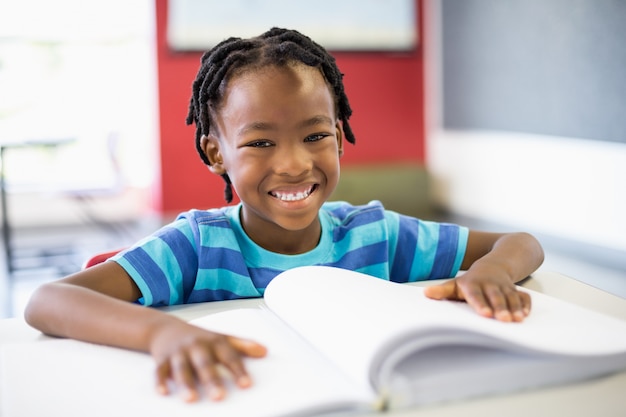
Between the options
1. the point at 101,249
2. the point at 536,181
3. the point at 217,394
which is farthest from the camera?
the point at 101,249

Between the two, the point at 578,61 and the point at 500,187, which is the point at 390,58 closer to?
the point at 500,187

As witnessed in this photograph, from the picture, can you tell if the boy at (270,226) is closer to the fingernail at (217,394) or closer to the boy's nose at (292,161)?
the boy's nose at (292,161)

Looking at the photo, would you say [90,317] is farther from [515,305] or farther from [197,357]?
[515,305]

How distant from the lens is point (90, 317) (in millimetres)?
798

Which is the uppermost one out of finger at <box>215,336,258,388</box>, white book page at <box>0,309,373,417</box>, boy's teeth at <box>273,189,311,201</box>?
boy's teeth at <box>273,189,311,201</box>

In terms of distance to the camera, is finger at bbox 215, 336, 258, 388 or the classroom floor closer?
finger at bbox 215, 336, 258, 388

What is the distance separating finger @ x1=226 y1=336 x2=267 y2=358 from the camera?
68cm

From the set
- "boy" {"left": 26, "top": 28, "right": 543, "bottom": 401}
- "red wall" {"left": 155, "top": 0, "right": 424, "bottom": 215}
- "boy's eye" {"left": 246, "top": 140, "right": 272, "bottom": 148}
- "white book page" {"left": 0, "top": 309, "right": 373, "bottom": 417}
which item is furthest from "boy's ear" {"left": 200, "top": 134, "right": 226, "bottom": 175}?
"red wall" {"left": 155, "top": 0, "right": 424, "bottom": 215}

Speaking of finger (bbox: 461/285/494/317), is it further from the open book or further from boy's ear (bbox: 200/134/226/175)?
boy's ear (bbox: 200/134/226/175)

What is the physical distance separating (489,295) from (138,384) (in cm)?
36

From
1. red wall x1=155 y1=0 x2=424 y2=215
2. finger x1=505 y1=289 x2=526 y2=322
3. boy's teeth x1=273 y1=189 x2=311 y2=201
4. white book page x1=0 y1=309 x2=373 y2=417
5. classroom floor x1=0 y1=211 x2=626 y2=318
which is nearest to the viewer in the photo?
white book page x1=0 y1=309 x2=373 y2=417

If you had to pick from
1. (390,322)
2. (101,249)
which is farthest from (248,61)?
(101,249)

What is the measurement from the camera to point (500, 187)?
4195mm

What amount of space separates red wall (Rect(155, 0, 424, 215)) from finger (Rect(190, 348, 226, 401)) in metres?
3.84
